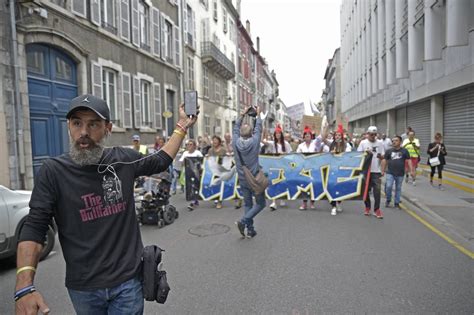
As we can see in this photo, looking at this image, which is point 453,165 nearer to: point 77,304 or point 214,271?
point 214,271

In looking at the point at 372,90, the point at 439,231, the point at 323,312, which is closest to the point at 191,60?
the point at 372,90

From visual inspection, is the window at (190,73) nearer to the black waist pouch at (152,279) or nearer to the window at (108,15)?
the window at (108,15)

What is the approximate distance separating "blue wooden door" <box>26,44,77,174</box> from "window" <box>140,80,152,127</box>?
5.71 metres

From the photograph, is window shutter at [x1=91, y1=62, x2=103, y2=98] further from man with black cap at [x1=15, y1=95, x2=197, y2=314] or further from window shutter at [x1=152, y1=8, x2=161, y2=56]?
man with black cap at [x1=15, y1=95, x2=197, y2=314]

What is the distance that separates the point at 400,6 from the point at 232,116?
22.9 m

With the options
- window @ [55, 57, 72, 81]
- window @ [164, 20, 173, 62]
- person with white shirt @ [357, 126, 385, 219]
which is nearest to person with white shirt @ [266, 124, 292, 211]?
person with white shirt @ [357, 126, 385, 219]

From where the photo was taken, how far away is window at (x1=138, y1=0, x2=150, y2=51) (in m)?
18.5

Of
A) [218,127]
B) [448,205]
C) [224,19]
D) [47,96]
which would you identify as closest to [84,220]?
[448,205]

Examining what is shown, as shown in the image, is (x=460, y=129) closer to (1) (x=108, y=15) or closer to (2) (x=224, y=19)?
(1) (x=108, y=15)

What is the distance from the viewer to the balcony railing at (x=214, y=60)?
28625mm

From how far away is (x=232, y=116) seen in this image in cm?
4003

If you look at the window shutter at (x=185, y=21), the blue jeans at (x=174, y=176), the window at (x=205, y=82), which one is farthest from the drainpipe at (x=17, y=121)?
the window at (x=205, y=82)

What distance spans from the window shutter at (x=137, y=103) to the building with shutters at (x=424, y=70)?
12.6 meters

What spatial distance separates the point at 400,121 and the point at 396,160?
49.2 feet
